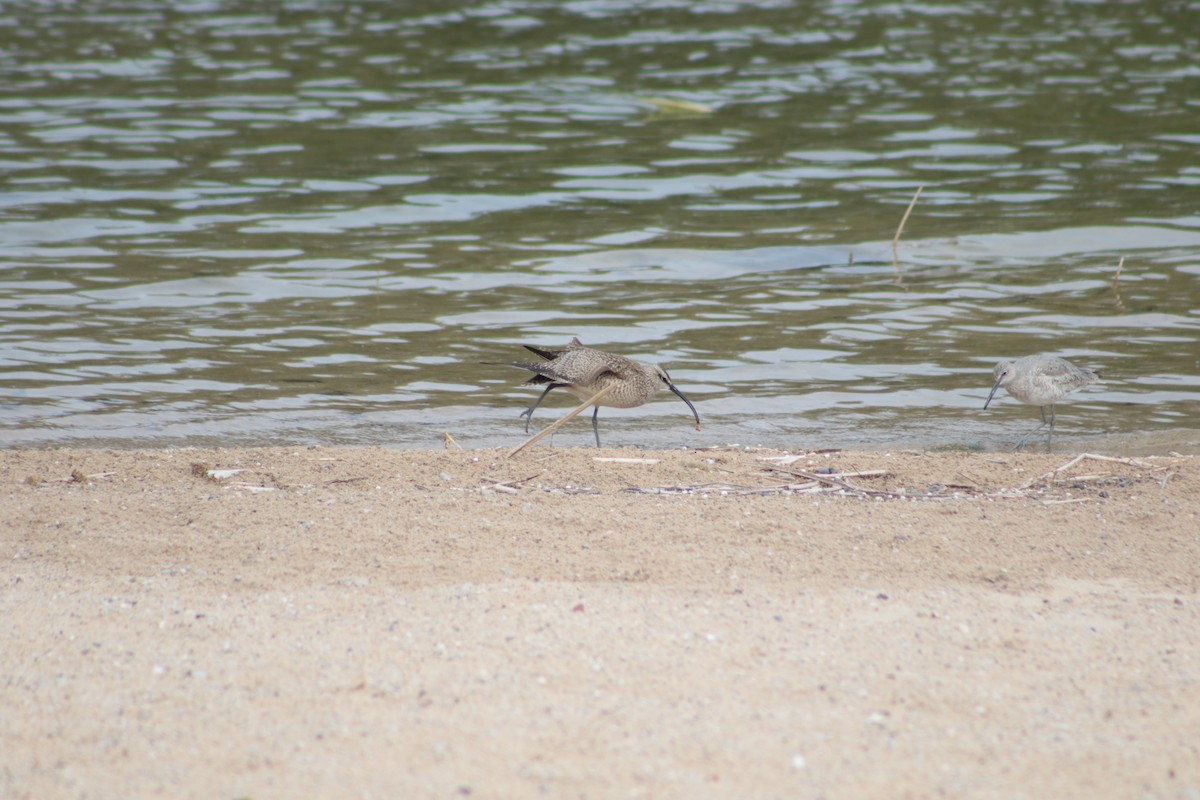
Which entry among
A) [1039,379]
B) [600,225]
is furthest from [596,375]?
[600,225]

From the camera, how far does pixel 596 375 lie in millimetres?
7516

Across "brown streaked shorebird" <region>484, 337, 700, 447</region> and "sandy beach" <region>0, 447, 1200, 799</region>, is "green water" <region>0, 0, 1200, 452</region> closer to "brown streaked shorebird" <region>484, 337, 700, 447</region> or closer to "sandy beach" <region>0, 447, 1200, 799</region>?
"brown streaked shorebird" <region>484, 337, 700, 447</region>

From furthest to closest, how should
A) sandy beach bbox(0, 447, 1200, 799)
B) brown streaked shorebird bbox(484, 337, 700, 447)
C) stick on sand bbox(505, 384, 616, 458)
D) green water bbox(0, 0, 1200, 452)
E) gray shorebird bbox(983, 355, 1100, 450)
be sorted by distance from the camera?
1. green water bbox(0, 0, 1200, 452)
2. gray shorebird bbox(983, 355, 1100, 450)
3. brown streaked shorebird bbox(484, 337, 700, 447)
4. stick on sand bbox(505, 384, 616, 458)
5. sandy beach bbox(0, 447, 1200, 799)

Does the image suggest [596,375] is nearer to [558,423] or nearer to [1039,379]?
[558,423]

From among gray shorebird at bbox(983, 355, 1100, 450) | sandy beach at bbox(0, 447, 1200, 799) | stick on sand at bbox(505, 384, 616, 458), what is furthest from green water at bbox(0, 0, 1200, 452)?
sandy beach at bbox(0, 447, 1200, 799)

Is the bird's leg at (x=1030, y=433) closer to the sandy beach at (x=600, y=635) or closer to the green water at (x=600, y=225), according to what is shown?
the green water at (x=600, y=225)

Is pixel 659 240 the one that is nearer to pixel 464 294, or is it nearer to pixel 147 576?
pixel 464 294

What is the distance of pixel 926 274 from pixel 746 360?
10.1 feet

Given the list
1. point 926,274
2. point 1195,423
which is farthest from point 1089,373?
point 926,274

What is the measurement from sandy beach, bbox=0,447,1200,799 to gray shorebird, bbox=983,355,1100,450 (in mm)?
1535

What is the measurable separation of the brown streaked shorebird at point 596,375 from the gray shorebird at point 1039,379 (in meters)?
1.95

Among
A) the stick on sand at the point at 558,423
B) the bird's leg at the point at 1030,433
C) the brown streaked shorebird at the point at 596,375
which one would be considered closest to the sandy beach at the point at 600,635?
the stick on sand at the point at 558,423

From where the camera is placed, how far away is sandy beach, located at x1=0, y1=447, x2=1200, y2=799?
3732 millimetres

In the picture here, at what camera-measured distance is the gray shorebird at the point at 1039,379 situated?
26.3 feet
